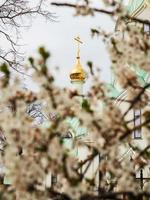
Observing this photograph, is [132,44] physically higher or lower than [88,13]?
lower

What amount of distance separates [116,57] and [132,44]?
0.64 feet

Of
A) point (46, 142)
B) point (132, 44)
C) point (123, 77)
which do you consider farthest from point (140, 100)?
point (46, 142)

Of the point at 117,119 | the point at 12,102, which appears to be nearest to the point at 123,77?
the point at 117,119

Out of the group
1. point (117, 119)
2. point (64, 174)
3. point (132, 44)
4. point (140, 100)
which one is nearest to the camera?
point (64, 174)

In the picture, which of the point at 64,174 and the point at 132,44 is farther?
the point at 132,44

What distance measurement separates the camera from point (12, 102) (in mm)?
3020

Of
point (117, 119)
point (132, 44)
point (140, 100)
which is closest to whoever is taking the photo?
point (117, 119)

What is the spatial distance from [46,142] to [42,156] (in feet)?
0.27

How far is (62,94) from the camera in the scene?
2.98 m

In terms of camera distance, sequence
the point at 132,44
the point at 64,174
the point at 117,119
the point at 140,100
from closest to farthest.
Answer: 1. the point at 64,174
2. the point at 117,119
3. the point at 140,100
4. the point at 132,44

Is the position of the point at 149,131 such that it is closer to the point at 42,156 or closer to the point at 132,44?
the point at 132,44

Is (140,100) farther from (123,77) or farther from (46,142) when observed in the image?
(46,142)

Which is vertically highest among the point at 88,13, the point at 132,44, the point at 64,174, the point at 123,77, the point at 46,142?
the point at 88,13

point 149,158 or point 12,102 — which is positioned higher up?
point 12,102
